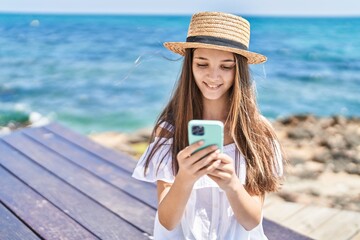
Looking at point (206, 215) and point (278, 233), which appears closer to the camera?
point (206, 215)

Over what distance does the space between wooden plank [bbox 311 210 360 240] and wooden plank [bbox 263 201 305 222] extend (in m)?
0.24

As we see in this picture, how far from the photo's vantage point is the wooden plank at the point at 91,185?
8.30ft

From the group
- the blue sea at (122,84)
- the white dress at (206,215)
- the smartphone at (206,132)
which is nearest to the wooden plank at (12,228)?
the white dress at (206,215)

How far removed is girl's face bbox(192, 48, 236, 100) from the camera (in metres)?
1.63

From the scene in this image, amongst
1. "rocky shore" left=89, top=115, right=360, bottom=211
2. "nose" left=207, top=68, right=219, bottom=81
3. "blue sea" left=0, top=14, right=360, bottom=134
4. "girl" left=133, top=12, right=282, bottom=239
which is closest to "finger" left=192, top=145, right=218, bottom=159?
"girl" left=133, top=12, right=282, bottom=239

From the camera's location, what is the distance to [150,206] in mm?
2668

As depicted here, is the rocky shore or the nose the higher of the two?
the nose

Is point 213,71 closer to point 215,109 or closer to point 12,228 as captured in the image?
point 215,109

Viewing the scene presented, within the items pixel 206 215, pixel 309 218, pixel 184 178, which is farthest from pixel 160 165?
pixel 309 218

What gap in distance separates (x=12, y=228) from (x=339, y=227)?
2.03 m

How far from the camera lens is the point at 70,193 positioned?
277 cm

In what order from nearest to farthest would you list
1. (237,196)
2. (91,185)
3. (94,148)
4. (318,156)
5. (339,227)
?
1. (237,196)
2. (91,185)
3. (339,227)
4. (94,148)
5. (318,156)

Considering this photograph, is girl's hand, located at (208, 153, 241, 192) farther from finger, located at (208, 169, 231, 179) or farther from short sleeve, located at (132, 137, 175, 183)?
short sleeve, located at (132, 137, 175, 183)

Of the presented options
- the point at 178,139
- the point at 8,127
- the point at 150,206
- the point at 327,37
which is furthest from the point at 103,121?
the point at 327,37
